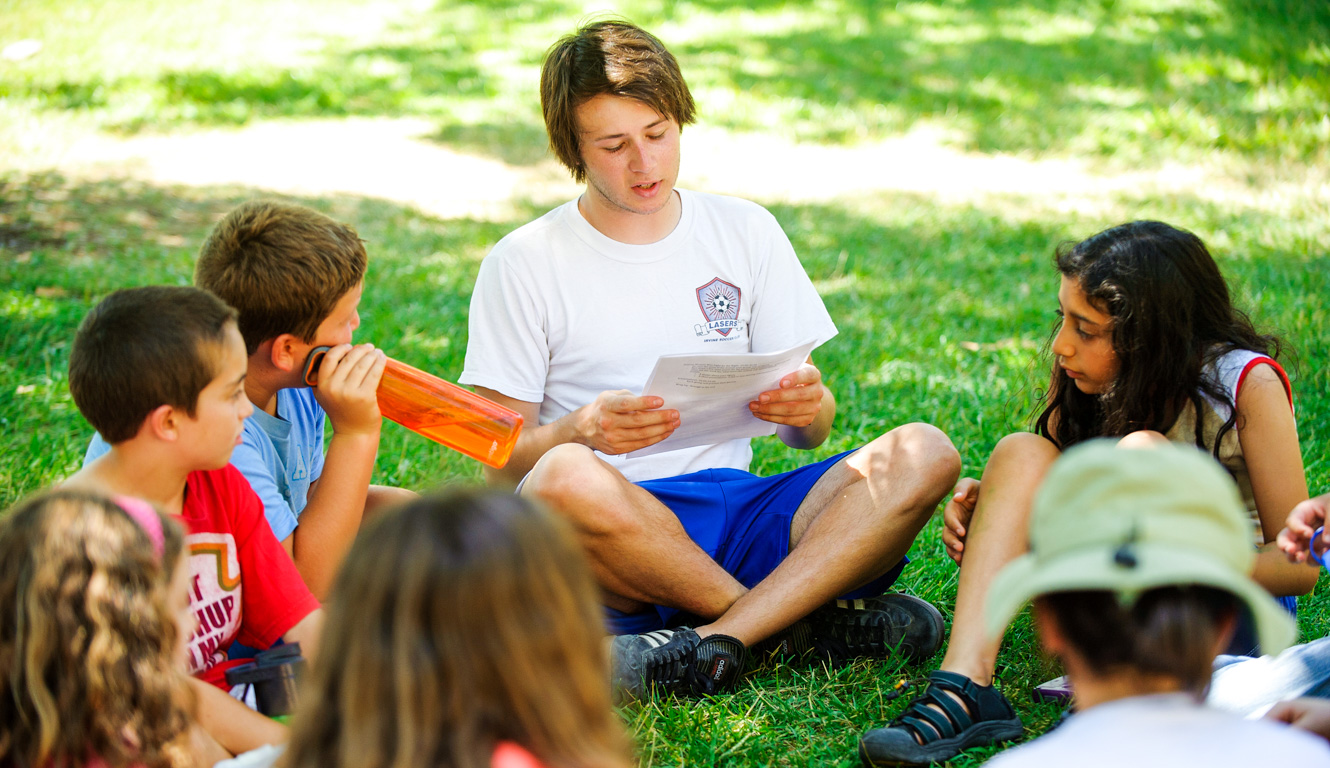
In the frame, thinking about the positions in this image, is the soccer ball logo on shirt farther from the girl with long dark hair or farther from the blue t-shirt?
the blue t-shirt

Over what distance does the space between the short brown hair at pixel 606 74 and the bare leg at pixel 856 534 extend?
1.03m

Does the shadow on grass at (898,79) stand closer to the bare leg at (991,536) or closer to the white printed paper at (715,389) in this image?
the white printed paper at (715,389)

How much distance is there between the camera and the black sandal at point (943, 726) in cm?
208

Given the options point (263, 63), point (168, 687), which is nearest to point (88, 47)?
point (263, 63)

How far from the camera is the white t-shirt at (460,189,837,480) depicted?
275cm

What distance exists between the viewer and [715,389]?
251cm

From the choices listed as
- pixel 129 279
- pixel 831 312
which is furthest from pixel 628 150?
pixel 129 279

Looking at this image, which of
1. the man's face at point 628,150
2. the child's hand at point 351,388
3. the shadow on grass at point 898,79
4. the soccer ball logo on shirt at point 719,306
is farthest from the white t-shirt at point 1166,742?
the shadow on grass at point 898,79

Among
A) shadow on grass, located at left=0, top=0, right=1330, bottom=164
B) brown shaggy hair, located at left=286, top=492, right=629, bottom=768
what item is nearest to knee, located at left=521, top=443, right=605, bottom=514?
brown shaggy hair, located at left=286, top=492, right=629, bottom=768

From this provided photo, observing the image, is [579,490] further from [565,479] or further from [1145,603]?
[1145,603]

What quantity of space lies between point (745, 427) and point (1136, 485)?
1469 mm

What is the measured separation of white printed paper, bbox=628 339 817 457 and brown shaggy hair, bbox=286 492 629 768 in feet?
3.69

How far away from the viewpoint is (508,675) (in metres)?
1.20

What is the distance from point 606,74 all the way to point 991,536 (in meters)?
1.41
